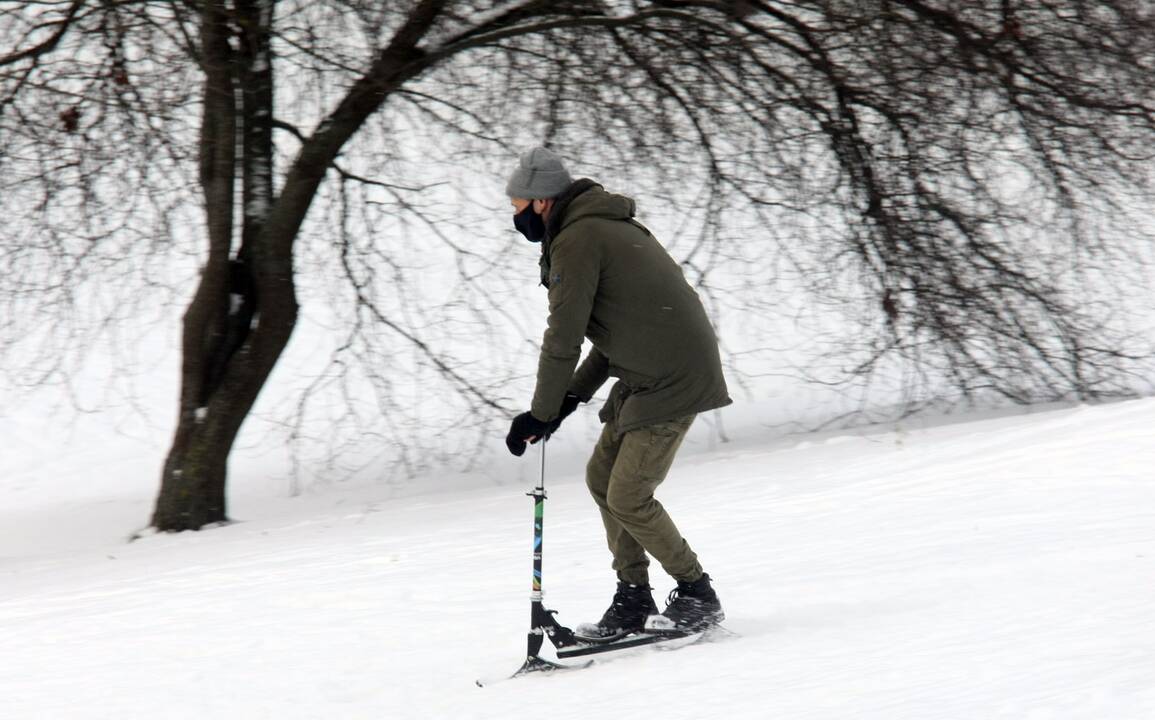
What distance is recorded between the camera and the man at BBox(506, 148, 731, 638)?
443cm

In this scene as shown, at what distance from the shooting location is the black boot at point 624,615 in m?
4.79

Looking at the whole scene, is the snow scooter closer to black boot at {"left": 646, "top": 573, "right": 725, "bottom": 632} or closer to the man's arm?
black boot at {"left": 646, "top": 573, "right": 725, "bottom": 632}

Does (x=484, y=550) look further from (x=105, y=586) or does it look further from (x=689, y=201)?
(x=689, y=201)

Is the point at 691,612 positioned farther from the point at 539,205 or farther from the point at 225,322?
the point at 225,322

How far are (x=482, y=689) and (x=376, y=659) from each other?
25.7 inches

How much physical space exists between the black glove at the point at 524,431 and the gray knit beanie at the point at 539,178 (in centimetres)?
82

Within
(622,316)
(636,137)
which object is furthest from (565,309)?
(636,137)

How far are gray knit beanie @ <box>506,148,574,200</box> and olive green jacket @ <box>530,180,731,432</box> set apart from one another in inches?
2.2

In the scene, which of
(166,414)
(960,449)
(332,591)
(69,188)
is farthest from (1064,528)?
(166,414)

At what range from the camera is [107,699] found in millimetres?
4664

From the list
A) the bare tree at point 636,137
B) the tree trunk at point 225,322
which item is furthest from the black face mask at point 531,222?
the tree trunk at point 225,322

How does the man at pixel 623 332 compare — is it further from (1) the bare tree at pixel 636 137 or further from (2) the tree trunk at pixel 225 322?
(2) the tree trunk at pixel 225 322

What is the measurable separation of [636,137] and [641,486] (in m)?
4.61

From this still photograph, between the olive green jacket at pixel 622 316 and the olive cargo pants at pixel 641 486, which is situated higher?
the olive green jacket at pixel 622 316
